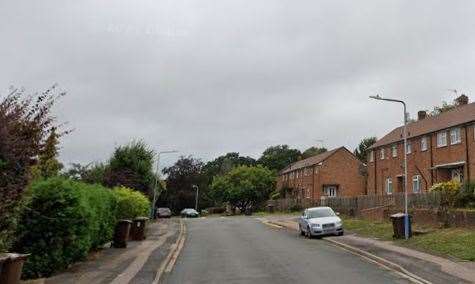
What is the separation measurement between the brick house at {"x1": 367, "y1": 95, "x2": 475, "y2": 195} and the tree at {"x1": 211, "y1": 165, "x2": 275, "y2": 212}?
99.1 ft

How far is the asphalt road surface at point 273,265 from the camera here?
51.5 feet

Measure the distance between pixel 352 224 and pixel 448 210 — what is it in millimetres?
10056

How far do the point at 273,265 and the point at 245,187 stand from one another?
239 feet

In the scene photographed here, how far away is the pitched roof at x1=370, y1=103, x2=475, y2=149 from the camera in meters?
47.0

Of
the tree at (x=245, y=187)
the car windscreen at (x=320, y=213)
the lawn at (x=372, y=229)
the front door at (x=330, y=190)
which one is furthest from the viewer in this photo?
the tree at (x=245, y=187)

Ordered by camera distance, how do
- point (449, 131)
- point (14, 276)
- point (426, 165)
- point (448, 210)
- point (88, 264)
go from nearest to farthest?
point (14, 276), point (88, 264), point (448, 210), point (449, 131), point (426, 165)

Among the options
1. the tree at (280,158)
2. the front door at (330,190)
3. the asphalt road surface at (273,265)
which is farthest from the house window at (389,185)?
the tree at (280,158)

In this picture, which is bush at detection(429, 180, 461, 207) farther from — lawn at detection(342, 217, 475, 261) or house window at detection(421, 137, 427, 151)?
house window at detection(421, 137, 427, 151)

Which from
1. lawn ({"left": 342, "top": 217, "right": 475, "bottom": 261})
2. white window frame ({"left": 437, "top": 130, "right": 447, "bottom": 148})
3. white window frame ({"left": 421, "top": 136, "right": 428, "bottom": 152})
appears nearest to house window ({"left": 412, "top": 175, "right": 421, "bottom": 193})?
white window frame ({"left": 421, "top": 136, "right": 428, "bottom": 152})

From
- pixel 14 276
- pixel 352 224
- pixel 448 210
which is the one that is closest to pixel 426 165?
pixel 352 224

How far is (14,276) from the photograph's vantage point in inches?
466

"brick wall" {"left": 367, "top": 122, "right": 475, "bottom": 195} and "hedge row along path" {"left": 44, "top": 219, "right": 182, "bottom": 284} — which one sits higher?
"brick wall" {"left": 367, "top": 122, "right": 475, "bottom": 195}

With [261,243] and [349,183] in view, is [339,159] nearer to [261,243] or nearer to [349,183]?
[349,183]

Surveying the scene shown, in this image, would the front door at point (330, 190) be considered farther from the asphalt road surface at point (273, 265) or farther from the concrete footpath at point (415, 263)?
the concrete footpath at point (415, 263)
